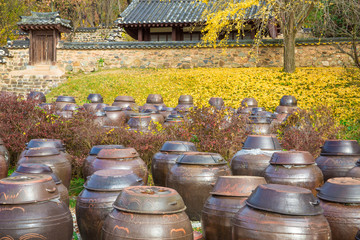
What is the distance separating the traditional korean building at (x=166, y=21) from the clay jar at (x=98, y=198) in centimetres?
1704

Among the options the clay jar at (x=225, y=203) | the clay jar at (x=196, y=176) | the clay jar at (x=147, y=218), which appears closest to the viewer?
the clay jar at (x=147, y=218)

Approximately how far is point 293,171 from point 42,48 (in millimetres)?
16608

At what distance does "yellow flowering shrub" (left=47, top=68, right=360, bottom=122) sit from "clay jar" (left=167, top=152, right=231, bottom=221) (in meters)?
8.89

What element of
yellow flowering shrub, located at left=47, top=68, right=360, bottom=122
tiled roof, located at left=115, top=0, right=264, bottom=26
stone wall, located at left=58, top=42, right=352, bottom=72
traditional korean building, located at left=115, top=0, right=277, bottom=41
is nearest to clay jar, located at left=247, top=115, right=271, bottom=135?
yellow flowering shrub, located at left=47, top=68, right=360, bottom=122

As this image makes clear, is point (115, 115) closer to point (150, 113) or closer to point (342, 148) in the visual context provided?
point (150, 113)

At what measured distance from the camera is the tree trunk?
15.9m

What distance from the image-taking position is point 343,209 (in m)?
3.78

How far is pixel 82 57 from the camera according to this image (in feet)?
63.1

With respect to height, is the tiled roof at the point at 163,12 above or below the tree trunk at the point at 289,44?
above

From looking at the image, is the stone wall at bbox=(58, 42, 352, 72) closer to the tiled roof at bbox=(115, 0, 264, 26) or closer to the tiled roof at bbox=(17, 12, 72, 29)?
the tiled roof at bbox=(17, 12, 72, 29)

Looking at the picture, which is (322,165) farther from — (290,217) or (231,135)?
(290,217)

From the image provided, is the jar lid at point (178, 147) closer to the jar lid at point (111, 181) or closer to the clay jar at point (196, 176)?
the clay jar at point (196, 176)

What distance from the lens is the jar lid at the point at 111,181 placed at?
415cm

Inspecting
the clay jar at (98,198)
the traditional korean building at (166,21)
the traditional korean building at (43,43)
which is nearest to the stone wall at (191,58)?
the traditional korean building at (43,43)
